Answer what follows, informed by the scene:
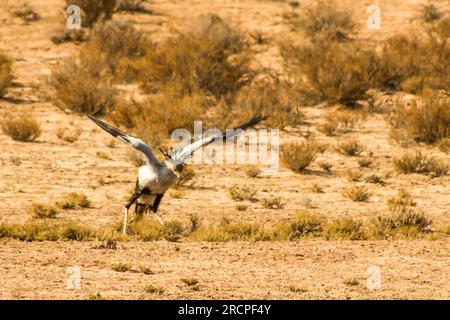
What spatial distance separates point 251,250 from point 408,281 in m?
1.88

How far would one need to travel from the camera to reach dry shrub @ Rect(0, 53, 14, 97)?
63.4 feet

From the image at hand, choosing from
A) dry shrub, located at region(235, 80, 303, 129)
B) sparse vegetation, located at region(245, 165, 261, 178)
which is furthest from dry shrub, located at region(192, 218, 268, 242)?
dry shrub, located at region(235, 80, 303, 129)

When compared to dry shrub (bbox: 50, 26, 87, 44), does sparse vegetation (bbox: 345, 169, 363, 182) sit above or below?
below

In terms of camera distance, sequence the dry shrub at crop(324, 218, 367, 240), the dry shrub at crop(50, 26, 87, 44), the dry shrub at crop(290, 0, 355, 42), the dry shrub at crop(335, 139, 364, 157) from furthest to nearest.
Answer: the dry shrub at crop(290, 0, 355, 42) → the dry shrub at crop(50, 26, 87, 44) → the dry shrub at crop(335, 139, 364, 157) → the dry shrub at crop(324, 218, 367, 240)

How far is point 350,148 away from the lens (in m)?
16.0

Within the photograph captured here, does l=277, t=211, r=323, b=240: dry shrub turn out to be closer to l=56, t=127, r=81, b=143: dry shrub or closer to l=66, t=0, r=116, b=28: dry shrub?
l=56, t=127, r=81, b=143: dry shrub

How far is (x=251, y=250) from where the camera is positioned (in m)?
10.6

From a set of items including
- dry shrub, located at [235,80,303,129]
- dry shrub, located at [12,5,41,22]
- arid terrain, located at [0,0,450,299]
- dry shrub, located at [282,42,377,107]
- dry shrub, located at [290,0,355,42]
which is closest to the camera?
arid terrain, located at [0,0,450,299]

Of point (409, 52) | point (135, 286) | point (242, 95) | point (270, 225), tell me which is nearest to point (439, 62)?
point (409, 52)

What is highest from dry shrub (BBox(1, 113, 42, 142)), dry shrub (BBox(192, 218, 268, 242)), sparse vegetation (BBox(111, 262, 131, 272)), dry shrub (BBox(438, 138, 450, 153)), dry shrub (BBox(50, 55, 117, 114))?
dry shrub (BBox(50, 55, 117, 114))

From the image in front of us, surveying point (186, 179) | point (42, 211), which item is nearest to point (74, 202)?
point (42, 211)

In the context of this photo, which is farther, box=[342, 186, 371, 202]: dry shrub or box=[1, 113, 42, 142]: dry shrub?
box=[1, 113, 42, 142]: dry shrub

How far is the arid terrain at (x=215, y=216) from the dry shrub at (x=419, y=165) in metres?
0.18

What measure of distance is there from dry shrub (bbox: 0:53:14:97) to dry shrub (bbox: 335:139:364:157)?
7087 millimetres
